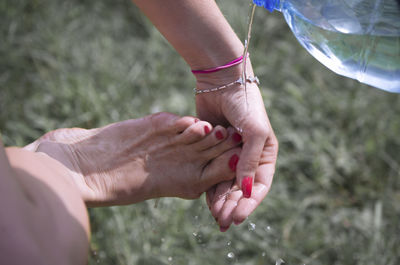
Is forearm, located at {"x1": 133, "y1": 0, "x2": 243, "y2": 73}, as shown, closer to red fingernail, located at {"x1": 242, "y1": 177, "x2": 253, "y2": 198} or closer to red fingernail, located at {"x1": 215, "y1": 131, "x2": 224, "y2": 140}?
red fingernail, located at {"x1": 215, "y1": 131, "x2": 224, "y2": 140}

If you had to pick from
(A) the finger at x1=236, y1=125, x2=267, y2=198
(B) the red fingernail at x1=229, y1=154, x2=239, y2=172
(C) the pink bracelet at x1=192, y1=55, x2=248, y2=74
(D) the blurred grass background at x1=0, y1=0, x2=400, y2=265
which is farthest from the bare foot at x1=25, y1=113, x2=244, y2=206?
(D) the blurred grass background at x1=0, y1=0, x2=400, y2=265

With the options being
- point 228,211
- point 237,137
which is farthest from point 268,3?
point 228,211

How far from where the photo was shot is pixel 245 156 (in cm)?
164

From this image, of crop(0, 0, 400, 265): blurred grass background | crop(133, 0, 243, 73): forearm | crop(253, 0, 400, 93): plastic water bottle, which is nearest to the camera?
crop(253, 0, 400, 93): plastic water bottle

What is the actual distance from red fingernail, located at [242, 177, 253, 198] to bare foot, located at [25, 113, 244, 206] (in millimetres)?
118

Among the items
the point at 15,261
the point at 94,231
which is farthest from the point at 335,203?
the point at 15,261

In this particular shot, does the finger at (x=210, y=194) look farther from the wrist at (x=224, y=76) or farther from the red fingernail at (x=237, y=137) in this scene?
the wrist at (x=224, y=76)

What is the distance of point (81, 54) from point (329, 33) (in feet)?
6.09

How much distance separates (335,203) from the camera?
2.41 m

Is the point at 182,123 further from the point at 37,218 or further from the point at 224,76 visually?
the point at 37,218

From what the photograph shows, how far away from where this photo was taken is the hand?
159cm

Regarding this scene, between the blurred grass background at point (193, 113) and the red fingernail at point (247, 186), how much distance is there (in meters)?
0.43

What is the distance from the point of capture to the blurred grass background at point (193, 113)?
2125mm

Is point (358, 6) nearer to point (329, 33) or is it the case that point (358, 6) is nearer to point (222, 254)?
point (329, 33)
